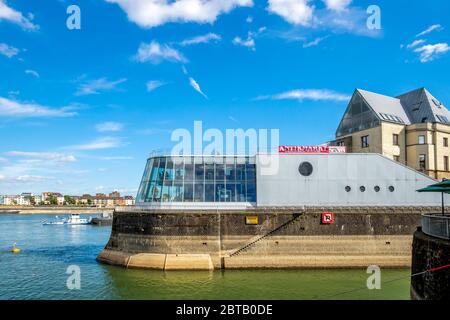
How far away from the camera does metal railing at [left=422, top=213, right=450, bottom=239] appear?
16920 mm

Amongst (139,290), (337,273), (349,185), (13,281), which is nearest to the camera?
(139,290)

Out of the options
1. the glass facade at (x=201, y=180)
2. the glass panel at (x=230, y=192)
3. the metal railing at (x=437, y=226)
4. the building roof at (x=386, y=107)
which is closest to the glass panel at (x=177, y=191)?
the glass facade at (x=201, y=180)

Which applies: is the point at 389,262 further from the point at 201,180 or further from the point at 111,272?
the point at 111,272

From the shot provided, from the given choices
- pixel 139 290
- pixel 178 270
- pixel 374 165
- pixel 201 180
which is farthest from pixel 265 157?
pixel 139 290

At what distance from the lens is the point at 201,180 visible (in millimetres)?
40938

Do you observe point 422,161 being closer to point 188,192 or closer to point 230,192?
point 230,192

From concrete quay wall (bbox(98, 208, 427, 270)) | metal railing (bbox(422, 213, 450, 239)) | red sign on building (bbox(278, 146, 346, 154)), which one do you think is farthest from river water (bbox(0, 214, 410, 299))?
red sign on building (bbox(278, 146, 346, 154))

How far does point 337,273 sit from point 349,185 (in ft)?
35.1

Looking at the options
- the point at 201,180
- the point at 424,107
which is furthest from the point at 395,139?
the point at 201,180

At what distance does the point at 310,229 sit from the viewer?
3697 cm

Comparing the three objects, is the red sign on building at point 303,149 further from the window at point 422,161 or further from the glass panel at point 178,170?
the window at point 422,161

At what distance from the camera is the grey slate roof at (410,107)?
51.3 meters

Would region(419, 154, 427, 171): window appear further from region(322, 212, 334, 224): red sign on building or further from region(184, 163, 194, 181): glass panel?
region(184, 163, 194, 181): glass panel

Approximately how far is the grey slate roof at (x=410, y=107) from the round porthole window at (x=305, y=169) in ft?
51.1
